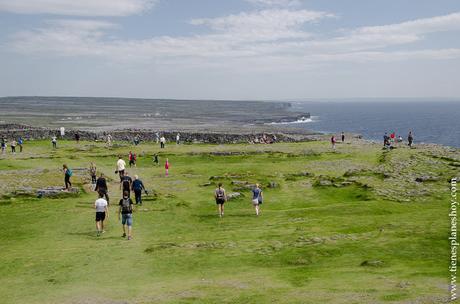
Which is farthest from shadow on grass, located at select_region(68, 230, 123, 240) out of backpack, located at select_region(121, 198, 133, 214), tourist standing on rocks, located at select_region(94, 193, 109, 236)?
backpack, located at select_region(121, 198, 133, 214)

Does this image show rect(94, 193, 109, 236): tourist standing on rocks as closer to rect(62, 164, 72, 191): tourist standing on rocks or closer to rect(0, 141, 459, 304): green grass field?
rect(0, 141, 459, 304): green grass field

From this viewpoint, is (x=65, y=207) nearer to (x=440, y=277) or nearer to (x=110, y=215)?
(x=110, y=215)

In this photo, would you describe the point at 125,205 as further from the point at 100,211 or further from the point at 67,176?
the point at 67,176

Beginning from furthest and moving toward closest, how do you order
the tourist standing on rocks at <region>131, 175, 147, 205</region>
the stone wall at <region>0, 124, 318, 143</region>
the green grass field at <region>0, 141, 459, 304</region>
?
the stone wall at <region>0, 124, 318, 143</region>, the tourist standing on rocks at <region>131, 175, 147, 205</region>, the green grass field at <region>0, 141, 459, 304</region>

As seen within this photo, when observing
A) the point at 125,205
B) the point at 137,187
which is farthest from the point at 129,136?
the point at 125,205

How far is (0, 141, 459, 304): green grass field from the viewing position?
1653 centimetres

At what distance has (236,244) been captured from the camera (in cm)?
2253

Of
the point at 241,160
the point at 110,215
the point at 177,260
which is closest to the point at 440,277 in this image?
the point at 177,260

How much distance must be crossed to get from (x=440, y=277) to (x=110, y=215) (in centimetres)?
1973

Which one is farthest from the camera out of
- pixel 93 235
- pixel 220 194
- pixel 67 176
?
pixel 67 176

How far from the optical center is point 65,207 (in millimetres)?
31625

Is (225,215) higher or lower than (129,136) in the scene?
lower

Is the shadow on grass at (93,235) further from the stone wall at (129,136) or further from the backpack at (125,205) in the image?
the stone wall at (129,136)

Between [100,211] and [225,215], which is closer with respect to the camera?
[100,211]
